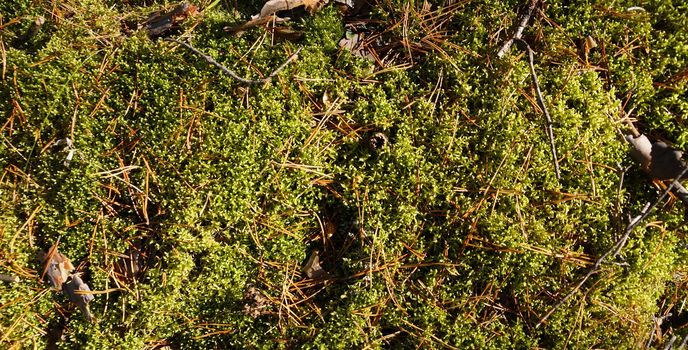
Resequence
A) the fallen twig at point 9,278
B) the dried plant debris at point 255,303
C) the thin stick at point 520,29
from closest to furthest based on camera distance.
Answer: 1. the fallen twig at point 9,278
2. the dried plant debris at point 255,303
3. the thin stick at point 520,29

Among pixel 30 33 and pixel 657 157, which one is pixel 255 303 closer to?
pixel 30 33

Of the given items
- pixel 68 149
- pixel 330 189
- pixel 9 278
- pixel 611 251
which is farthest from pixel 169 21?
pixel 611 251

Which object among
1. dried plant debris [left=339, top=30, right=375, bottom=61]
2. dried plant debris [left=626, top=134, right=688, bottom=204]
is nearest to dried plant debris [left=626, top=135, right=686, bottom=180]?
dried plant debris [left=626, top=134, right=688, bottom=204]

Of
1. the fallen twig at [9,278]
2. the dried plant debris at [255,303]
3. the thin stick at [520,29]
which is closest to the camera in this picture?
the fallen twig at [9,278]

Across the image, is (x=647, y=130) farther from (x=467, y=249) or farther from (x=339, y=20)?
(x=339, y=20)

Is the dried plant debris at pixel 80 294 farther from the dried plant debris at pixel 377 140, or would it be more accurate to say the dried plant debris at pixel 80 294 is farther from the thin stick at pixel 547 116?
the thin stick at pixel 547 116

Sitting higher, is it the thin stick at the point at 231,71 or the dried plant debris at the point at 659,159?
A: the thin stick at the point at 231,71

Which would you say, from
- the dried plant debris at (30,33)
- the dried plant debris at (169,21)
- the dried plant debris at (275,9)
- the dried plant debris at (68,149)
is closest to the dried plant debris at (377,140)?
the dried plant debris at (275,9)
